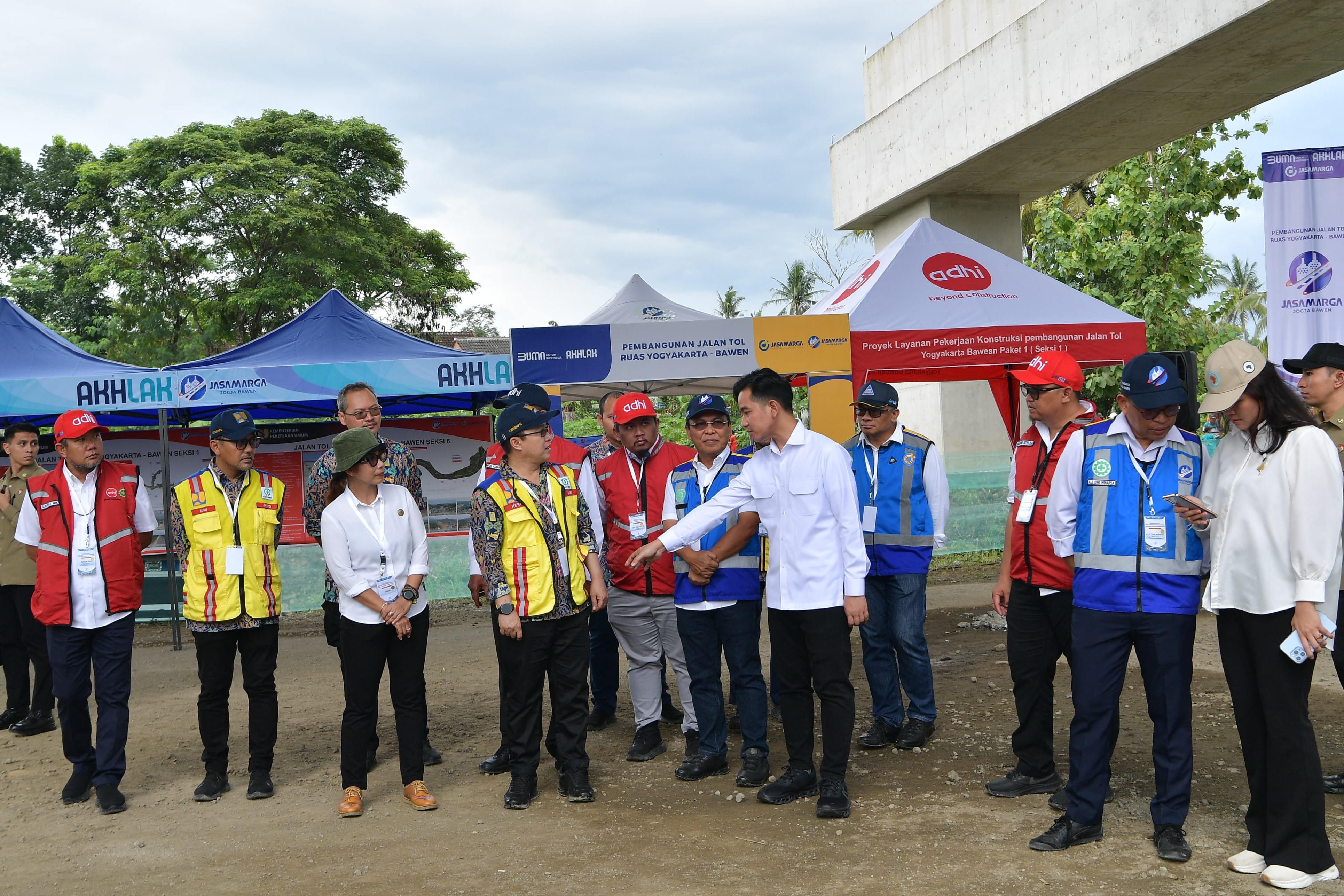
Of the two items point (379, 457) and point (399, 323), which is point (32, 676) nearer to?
point (379, 457)

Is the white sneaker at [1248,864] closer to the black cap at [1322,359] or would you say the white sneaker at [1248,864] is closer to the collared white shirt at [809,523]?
the collared white shirt at [809,523]

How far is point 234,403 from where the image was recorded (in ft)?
28.8

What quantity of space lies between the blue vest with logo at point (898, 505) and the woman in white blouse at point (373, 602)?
2.40m

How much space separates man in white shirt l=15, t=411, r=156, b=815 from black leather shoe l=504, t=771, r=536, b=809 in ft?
6.40

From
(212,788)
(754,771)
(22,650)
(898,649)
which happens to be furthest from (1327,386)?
(22,650)

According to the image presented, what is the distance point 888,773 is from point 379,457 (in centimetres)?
292

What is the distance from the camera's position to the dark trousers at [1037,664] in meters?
4.64

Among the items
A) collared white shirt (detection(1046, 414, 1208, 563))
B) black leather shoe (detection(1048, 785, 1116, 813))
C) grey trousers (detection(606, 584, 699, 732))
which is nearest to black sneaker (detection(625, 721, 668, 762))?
grey trousers (detection(606, 584, 699, 732))

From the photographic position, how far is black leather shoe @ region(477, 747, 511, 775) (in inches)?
211

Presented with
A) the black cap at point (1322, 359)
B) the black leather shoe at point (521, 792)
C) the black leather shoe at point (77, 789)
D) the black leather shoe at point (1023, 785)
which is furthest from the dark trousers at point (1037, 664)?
the black leather shoe at point (77, 789)

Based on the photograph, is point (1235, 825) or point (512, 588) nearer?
point (1235, 825)

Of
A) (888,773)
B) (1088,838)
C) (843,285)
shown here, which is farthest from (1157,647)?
(843,285)

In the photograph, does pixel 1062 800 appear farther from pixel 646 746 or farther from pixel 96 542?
pixel 96 542

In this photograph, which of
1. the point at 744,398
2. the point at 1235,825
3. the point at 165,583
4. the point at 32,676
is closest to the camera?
the point at 1235,825
